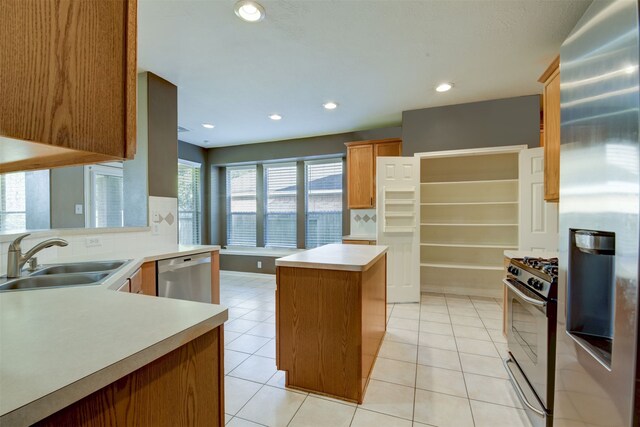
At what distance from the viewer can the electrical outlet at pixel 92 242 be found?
2342mm

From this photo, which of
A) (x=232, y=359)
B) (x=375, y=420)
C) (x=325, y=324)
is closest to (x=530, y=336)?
(x=375, y=420)

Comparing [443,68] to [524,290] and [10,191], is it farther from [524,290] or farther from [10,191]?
[10,191]

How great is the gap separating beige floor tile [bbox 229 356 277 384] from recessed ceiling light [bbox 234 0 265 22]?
273cm

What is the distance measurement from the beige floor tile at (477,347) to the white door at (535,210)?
4.51 feet

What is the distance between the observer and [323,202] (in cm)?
546

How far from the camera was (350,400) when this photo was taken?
1883 millimetres

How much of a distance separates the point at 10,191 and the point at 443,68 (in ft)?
17.8

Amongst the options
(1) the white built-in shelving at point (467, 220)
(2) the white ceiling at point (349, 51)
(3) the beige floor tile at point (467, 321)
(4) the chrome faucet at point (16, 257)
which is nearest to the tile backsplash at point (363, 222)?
(1) the white built-in shelving at point (467, 220)

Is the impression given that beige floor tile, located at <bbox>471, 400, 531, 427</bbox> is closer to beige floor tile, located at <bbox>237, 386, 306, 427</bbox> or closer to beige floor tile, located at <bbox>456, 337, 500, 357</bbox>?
beige floor tile, located at <bbox>456, 337, 500, 357</bbox>

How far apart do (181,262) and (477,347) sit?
286 cm

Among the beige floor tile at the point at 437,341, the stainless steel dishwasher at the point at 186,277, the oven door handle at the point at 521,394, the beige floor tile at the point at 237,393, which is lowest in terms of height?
the beige floor tile at the point at 237,393

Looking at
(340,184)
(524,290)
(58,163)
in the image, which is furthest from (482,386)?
(340,184)

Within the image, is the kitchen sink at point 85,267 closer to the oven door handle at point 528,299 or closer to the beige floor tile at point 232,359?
the beige floor tile at point 232,359

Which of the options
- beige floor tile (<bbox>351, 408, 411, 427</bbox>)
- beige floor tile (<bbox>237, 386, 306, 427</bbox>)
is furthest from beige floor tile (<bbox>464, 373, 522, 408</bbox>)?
beige floor tile (<bbox>237, 386, 306, 427</bbox>)
